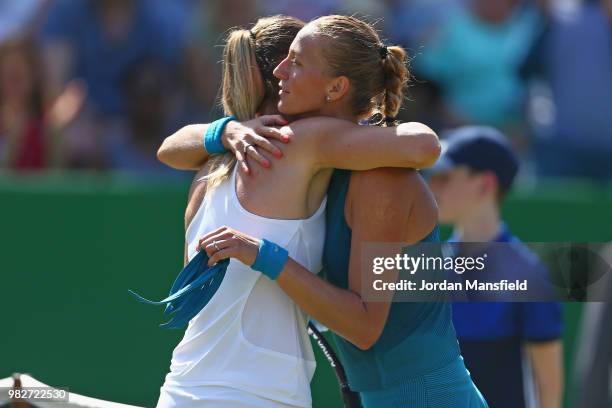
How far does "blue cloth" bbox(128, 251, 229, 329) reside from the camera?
2.84m

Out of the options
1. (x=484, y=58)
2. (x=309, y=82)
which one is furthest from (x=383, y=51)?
(x=484, y=58)

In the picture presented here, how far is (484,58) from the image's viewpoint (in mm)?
7781

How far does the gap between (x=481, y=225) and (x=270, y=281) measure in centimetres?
182

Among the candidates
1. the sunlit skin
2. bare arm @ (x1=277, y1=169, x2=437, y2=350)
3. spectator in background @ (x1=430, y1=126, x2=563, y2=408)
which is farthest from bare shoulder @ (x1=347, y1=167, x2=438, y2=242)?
spectator in background @ (x1=430, y1=126, x2=563, y2=408)

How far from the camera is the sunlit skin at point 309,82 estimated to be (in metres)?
2.98

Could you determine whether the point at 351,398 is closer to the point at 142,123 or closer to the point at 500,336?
the point at 500,336

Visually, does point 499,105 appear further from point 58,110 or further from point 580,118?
point 58,110

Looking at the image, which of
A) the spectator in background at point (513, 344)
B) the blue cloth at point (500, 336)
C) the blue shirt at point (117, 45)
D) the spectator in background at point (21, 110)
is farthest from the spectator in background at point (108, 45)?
the blue cloth at point (500, 336)

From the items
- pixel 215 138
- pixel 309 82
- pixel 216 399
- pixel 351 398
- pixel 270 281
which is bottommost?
pixel 351 398

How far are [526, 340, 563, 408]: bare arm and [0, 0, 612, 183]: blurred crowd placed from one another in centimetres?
315

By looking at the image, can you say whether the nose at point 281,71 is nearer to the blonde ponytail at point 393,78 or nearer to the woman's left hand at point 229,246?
the blonde ponytail at point 393,78

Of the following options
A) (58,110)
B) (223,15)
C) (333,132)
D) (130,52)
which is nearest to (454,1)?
(223,15)

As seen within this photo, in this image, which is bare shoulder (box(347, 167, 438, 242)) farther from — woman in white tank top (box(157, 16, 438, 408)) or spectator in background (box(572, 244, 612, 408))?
spectator in background (box(572, 244, 612, 408))

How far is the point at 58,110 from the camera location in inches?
305
